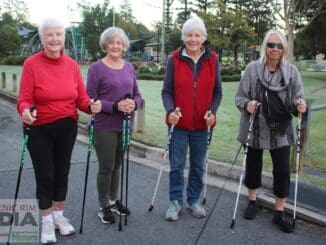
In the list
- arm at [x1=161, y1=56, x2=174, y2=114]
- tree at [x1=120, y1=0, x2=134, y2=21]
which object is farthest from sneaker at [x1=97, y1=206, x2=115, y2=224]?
tree at [x1=120, y1=0, x2=134, y2=21]

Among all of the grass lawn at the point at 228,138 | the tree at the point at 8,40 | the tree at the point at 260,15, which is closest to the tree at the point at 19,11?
the tree at the point at 8,40

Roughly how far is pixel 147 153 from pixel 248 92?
11.1 feet

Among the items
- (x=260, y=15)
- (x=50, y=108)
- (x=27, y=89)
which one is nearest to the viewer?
(x=27, y=89)

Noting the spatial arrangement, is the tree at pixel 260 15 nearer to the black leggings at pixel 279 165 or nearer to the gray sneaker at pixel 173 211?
the black leggings at pixel 279 165

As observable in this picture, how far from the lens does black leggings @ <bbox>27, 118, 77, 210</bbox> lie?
381cm

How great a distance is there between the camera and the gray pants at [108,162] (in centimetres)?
431

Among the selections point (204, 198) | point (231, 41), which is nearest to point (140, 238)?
point (204, 198)

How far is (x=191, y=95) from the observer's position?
14.5 ft

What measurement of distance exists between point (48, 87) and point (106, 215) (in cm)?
157

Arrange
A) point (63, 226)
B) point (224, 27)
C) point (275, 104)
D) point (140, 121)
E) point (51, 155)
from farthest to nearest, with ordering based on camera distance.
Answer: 1. point (224, 27)
2. point (140, 121)
3. point (275, 104)
4. point (63, 226)
5. point (51, 155)

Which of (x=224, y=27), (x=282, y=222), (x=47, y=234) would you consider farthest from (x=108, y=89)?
(x=224, y=27)

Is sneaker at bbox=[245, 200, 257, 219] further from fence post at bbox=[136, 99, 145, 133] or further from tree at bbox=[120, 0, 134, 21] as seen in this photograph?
tree at bbox=[120, 0, 134, 21]

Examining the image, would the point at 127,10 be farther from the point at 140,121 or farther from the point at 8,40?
the point at 140,121

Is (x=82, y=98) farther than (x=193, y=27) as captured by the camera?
No
